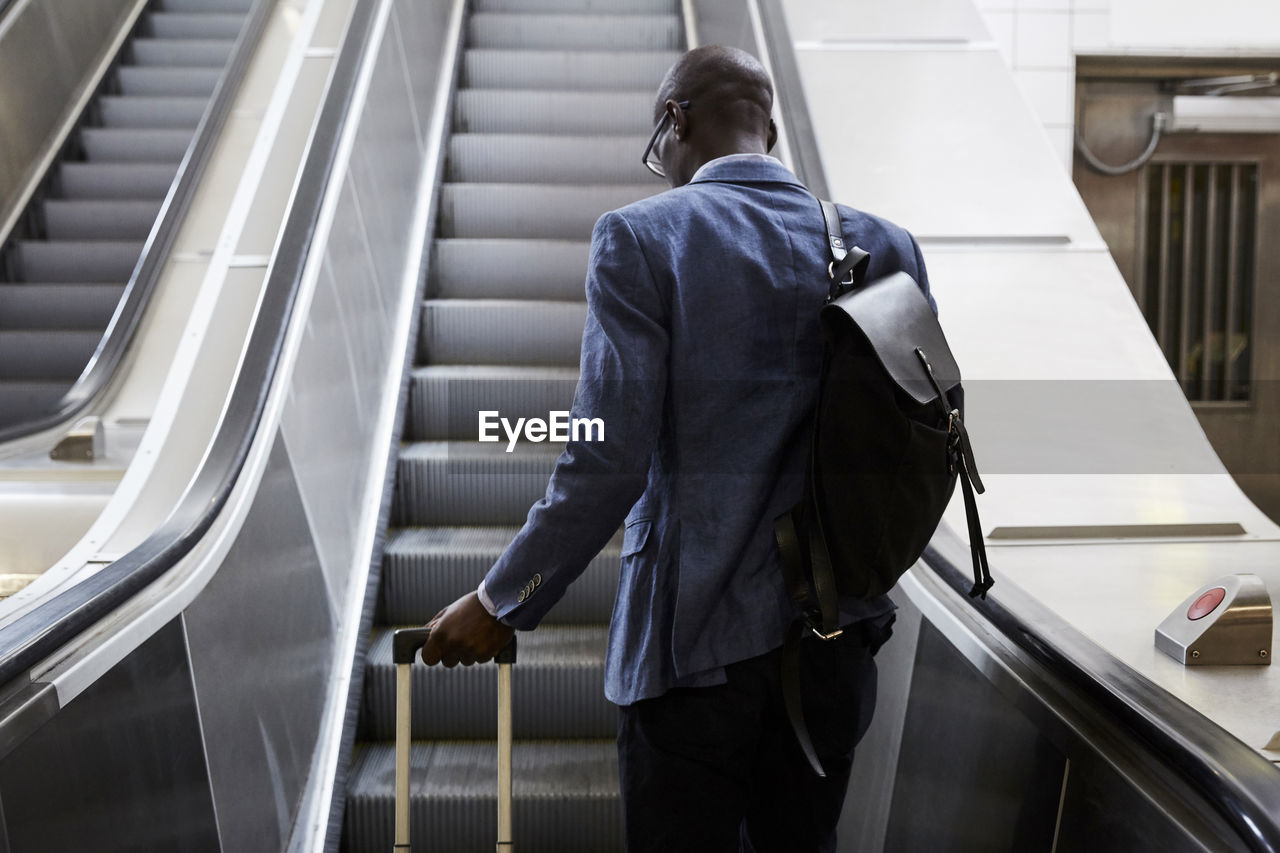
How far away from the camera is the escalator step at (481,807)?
230 centimetres

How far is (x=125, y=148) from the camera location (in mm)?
4711

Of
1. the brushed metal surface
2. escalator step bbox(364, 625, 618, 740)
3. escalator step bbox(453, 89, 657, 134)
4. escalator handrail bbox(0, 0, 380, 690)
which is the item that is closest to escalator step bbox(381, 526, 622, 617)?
escalator step bbox(364, 625, 618, 740)

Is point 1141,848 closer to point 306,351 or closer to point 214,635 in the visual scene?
point 214,635

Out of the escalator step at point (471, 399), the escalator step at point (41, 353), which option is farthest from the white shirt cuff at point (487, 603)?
the escalator step at point (41, 353)

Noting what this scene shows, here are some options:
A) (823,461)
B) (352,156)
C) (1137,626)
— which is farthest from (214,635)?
(352,156)

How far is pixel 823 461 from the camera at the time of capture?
4.01 feet

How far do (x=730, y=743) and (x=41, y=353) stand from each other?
11.4 feet

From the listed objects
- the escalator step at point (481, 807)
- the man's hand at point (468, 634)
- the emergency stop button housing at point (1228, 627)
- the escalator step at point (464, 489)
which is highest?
the man's hand at point (468, 634)

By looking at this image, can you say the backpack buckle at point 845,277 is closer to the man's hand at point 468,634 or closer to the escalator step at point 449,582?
the man's hand at point 468,634

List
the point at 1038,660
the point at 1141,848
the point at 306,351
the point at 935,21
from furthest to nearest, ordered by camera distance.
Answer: the point at 935,21, the point at 306,351, the point at 1038,660, the point at 1141,848

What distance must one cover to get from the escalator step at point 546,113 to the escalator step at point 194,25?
168cm

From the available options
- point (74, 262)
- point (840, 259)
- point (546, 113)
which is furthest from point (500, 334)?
point (840, 259)

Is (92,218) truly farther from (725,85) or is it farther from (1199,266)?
(1199,266)

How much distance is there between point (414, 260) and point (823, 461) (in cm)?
269
